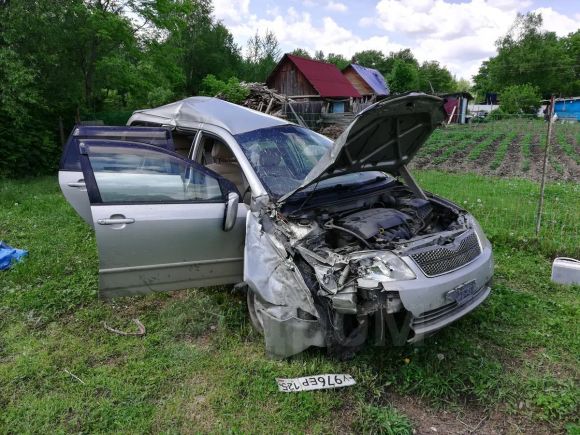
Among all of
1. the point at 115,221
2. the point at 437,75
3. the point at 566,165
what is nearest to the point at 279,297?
the point at 115,221

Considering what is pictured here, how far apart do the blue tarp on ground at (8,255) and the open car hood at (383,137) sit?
11.7 ft

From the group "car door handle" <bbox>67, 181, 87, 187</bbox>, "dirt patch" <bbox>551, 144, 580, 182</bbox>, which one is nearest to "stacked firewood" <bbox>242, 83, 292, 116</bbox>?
"dirt patch" <bbox>551, 144, 580, 182</bbox>

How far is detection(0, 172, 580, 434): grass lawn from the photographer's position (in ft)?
8.63

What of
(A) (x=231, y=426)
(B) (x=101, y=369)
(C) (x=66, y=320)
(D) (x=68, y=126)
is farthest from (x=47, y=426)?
(D) (x=68, y=126)

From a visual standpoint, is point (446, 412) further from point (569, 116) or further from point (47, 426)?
point (569, 116)

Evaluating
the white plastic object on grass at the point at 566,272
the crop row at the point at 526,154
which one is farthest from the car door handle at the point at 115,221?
the crop row at the point at 526,154

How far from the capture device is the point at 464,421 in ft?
8.73

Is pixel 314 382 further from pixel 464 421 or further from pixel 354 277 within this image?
pixel 464 421

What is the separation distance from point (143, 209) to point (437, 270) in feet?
7.49

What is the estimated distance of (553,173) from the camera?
1096 cm

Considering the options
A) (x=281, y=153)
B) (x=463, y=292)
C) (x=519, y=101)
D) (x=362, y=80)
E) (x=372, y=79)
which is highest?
(x=372, y=79)

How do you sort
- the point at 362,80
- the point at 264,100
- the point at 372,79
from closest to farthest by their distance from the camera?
the point at 264,100, the point at 362,80, the point at 372,79

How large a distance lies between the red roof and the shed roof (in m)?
6.20

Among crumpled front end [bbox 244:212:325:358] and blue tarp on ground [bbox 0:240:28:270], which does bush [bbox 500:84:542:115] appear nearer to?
crumpled front end [bbox 244:212:325:358]
